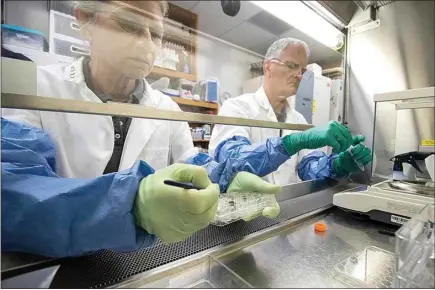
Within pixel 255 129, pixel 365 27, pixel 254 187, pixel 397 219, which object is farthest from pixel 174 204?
pixel 365 27

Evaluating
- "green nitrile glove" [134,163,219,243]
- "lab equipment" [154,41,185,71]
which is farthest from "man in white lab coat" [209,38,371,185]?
"green nitrile glove" [134,163,219,243]

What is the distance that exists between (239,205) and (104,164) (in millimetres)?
674

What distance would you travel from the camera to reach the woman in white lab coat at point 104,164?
16.7 inches

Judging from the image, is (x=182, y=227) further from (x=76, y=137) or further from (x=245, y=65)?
(x=245, y=65)

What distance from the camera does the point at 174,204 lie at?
0.42m

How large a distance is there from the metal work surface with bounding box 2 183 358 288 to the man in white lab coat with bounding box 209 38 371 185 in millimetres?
336

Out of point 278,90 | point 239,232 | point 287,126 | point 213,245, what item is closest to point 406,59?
point 278,90

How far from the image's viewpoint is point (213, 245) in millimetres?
631

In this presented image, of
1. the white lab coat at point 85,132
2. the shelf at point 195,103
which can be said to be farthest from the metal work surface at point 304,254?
the shelf at point 195,103

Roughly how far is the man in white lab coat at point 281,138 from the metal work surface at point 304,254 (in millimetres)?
342

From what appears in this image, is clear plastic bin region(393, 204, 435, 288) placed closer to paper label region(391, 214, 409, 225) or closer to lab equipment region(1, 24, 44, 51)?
paper label region(391, 214, 409, 225)

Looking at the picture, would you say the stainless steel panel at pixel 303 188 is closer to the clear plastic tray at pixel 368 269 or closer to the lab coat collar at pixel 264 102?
the clear plastic tray at pixel 368 269

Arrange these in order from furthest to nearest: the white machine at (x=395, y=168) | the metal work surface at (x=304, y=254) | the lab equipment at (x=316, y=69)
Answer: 1. the lab equipment at (x=316, y=69)
2. the white machine at (x=395, y=168)
3. the metal work surface at (x=304, y=254)

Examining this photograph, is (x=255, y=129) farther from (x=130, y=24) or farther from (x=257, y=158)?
(x=130, y=24)
